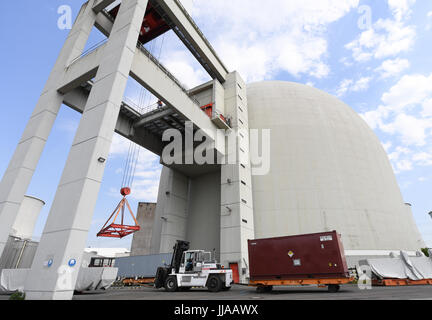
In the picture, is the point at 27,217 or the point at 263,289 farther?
the point at 27,217

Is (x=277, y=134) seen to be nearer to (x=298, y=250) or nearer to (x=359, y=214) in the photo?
(x=359, y=214)

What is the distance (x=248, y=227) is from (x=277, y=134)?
10.7 m

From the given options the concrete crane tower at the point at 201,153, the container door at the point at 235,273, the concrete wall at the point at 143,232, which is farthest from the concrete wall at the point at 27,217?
the container door at the point at 235,273

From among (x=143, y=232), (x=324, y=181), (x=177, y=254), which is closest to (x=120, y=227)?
(x=177, y=254)

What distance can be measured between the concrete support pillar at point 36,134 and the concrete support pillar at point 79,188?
16.8ft

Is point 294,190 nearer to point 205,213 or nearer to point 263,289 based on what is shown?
Answer: point 205,213

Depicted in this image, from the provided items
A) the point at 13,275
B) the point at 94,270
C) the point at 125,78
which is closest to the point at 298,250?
the point at 94,270

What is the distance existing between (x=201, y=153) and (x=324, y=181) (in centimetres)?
1241

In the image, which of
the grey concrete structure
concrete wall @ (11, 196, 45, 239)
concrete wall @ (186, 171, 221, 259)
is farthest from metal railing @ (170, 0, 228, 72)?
concrete wall @ (11, 196, 45, 239)

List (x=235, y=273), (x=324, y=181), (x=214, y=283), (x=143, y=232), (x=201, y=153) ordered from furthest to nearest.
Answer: (x=143, y=232) < (x=201, y=153) < (x=324, y=181) < (x=235, y=273) < (x=214, y=283)

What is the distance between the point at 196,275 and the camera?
14891 millimetres

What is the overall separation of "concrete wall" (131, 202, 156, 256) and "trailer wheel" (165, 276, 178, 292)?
31347mm

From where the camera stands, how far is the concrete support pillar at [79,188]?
9.79 meters

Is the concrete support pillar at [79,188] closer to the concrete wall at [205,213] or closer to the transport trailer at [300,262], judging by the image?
the transport trailer at [300,262]
